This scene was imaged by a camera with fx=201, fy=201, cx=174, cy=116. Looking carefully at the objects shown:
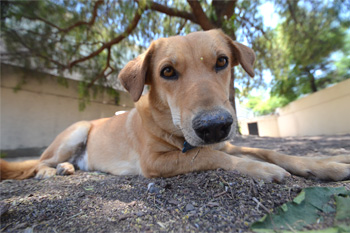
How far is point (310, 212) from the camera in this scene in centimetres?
110

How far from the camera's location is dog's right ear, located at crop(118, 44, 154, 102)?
2.20m

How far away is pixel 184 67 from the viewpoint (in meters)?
2.00

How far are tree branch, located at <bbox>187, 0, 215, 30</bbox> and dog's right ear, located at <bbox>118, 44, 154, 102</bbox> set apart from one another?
3.35 metres

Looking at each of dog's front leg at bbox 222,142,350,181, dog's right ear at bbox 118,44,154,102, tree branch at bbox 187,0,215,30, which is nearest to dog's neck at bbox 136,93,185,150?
dog's right ear at bbox 118,44,154,102

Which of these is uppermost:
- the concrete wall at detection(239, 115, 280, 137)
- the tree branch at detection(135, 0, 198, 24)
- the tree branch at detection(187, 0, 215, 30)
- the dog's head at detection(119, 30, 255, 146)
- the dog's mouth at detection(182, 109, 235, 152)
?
the tree branch at detection(135, 0, 198, 24)

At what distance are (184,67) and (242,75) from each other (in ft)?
21.7

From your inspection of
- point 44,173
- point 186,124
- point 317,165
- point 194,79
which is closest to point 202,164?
point 186,124

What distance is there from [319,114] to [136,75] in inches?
515

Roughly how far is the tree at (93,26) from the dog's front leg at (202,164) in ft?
12.7

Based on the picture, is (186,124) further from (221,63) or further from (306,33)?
(306,33)

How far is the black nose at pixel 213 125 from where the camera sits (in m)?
1.41

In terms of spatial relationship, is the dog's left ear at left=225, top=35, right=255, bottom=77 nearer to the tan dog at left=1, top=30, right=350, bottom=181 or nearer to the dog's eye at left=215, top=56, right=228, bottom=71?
the tan dog at left=1, top=30, right=350, bottom=181

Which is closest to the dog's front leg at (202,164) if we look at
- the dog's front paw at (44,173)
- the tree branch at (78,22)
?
the dog's front paw at (44,173)

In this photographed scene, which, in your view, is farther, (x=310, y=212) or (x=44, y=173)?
(x=44, y=173)
